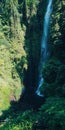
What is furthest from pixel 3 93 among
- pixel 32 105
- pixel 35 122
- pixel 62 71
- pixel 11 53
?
pixel 35 122

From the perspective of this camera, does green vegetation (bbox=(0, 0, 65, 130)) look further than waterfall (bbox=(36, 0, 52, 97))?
No

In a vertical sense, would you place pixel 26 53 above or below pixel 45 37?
below

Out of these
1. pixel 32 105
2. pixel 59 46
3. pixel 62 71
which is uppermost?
pixel 59 46

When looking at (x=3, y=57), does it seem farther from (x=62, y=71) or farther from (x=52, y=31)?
(x=62, y=71)

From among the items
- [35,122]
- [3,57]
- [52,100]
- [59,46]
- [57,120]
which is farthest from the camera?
[3,57]

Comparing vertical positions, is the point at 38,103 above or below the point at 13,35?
below

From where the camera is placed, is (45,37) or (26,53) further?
(45,37)

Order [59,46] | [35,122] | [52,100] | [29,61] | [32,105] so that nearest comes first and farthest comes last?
[35,122], [52,100], [59,46], [32,105], [29,61]

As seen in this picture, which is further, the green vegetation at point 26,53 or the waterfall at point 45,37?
the waterfall at point 45,37
